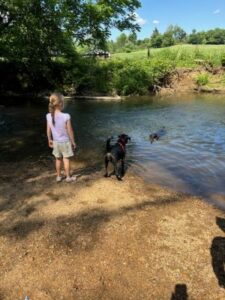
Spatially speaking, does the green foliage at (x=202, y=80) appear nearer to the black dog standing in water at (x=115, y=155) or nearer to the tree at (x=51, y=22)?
the tree at (x=51, y=22)

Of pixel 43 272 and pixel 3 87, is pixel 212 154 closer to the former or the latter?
pixel 43 272

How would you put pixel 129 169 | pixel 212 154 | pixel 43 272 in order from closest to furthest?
1. pixel 43 272
2. pixel 129 169
3. pixel 212 154

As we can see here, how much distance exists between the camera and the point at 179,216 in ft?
21.3

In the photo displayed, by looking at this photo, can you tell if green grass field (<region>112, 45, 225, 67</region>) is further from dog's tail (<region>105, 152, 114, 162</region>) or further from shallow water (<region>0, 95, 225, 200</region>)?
dog's tail (<region>105, 152, 114, 162</region>)

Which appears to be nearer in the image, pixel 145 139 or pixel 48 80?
pixel 145 139

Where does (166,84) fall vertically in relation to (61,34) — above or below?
below

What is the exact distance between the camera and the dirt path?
14.7 ft

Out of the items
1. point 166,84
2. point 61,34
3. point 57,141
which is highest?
point 61,34

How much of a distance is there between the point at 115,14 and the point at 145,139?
27.6 feet

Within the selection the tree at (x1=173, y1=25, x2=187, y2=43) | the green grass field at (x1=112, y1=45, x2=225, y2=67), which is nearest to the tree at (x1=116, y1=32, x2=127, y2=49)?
the tree at (x1=173, y1=25, x2=187, y2=43)

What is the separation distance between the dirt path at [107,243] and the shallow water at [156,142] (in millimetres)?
1687

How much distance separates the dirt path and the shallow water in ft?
5.53

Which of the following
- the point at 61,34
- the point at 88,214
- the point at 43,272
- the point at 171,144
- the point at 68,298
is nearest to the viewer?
the point at 68,298

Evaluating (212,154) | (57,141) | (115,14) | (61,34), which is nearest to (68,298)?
(57,141)
